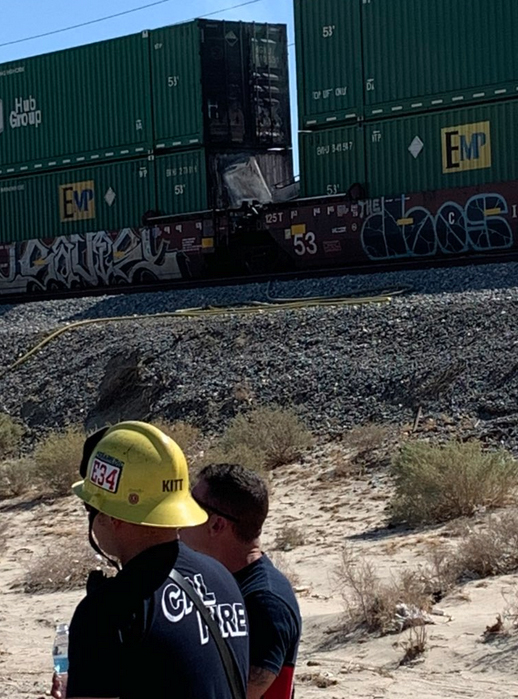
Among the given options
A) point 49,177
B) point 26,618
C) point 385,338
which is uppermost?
point 49,177

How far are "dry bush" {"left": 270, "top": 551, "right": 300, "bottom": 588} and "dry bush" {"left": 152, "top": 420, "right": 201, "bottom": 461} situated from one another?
3.94 metres

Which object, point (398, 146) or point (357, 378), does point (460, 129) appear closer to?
point (398, 146)

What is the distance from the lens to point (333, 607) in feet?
24.9

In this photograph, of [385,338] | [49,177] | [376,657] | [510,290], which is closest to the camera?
[376,657]

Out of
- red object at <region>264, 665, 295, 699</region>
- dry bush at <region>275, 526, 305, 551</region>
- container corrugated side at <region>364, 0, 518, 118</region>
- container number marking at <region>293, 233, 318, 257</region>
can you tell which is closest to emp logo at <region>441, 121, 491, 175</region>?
container corrugated side at <region>364, 0, 518, 118</region>

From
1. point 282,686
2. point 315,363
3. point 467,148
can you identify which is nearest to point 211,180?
point 467,148

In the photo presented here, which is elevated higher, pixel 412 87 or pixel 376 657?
pixel 412 87

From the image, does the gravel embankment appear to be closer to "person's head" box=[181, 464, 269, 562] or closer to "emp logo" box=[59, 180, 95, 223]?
"person's head" box=[181, 464, 269, 562]

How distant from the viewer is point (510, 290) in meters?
15.6

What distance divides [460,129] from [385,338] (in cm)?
951

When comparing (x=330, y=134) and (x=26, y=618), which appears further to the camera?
(x=330, y=134)

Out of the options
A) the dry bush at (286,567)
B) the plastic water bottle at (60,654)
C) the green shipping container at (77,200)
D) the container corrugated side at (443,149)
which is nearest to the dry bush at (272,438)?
the dry bush at (286,567)

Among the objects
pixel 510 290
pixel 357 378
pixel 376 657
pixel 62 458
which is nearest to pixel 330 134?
pixel 510 290

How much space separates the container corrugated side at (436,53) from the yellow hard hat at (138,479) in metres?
20.6
